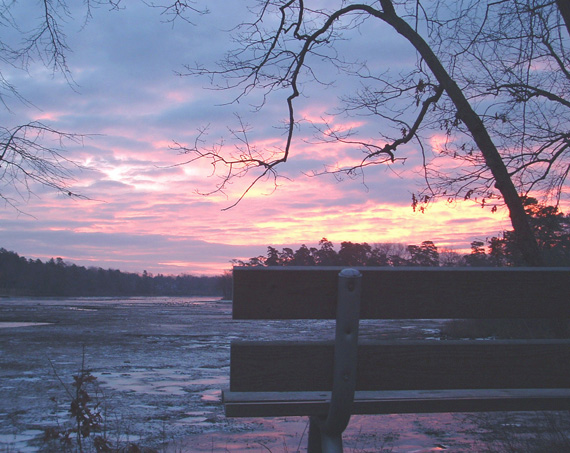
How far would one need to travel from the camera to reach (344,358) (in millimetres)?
2057

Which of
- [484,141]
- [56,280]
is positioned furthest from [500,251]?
[56,280]

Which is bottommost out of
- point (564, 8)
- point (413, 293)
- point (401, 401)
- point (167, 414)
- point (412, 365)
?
point (167, 414)

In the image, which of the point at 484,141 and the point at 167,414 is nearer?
the point at 484,141

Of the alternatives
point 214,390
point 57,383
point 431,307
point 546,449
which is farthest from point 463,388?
point 57,383

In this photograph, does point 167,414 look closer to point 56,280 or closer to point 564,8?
point 564,8

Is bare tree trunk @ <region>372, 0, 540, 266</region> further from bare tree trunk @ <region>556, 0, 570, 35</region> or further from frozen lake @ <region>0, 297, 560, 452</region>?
frozen lake @ <region>0, 297, 560, 452</region>

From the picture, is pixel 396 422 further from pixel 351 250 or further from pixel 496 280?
pixel 351 250

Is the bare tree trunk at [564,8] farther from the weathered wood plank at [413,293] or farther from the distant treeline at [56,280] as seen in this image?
the distant treeline at [56,280]

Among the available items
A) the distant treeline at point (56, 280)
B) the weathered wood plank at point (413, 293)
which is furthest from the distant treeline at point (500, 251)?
the distant treeline at point (56, 280)

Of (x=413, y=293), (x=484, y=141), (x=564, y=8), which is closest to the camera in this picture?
(x=413, y=293)

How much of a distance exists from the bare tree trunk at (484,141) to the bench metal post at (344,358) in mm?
3553

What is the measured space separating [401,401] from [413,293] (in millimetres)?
435

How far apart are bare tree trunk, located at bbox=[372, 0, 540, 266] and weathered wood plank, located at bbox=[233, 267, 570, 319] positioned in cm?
296

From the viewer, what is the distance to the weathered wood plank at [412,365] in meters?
2.12
